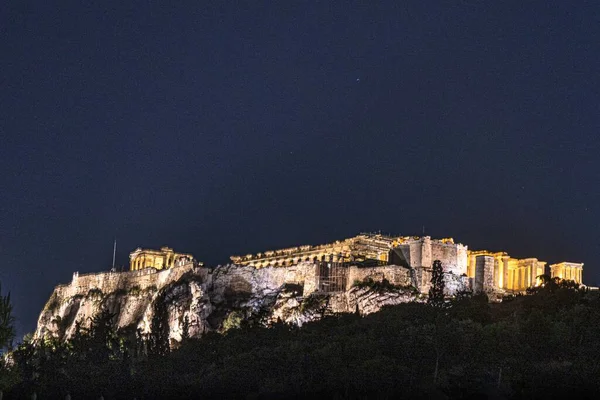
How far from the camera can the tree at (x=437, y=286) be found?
223 feet

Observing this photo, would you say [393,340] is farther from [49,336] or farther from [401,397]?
[49,336]

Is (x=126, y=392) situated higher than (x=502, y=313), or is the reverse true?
(x=502, y=313)

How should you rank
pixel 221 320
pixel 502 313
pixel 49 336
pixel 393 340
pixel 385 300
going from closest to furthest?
pixel 393 340, pixel 502 313, pixel 385 300, pixel 221 320, pixel 49 336

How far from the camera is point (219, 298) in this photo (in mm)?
84125

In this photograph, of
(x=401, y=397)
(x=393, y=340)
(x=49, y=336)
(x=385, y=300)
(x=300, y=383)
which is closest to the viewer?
(x=401, y=397)

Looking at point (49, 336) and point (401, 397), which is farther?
point (49, 336)

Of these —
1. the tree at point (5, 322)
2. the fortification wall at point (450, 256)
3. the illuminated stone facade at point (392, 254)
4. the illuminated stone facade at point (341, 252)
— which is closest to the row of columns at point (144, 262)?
the illuminated stone facade at point (341, 252)

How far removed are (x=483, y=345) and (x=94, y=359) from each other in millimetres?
27543

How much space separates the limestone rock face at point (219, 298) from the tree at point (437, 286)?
2331 mm

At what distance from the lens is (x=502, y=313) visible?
6694 centimetres

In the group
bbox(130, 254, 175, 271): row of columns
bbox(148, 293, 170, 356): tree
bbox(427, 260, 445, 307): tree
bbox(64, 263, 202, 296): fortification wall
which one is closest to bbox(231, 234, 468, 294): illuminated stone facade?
bbox(427, 260, 445, 307): tree

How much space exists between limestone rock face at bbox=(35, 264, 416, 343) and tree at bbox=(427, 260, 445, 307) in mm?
2331

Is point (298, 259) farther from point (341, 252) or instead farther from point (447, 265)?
point (447, 265)

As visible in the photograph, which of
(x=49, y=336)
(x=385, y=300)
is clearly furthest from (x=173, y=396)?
(x=49, y=336)
